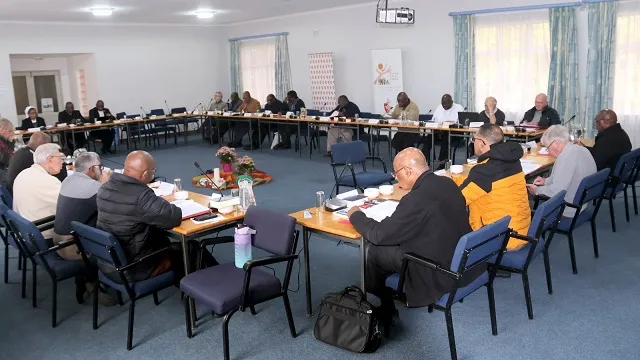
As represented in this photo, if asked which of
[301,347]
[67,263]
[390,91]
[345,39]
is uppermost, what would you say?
[345,39]

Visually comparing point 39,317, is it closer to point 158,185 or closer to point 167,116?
point 158,185

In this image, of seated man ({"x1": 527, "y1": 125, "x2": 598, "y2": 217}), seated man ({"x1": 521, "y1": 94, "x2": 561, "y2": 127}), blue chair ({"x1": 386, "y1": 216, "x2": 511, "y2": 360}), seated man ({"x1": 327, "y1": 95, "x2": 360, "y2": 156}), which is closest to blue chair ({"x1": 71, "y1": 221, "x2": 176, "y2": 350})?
blue chair ({"x1": 386, "y1": 216, "x2": 511, "y2": 360})

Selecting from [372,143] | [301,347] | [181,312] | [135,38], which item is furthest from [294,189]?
[135,38]

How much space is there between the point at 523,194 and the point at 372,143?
5.64 metres

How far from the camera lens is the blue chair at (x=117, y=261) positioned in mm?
3090

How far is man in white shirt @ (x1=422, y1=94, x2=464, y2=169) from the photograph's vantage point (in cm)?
867

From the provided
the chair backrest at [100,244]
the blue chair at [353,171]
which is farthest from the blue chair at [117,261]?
the blue chair at [353,171]

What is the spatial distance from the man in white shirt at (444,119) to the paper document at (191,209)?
537 centimetres

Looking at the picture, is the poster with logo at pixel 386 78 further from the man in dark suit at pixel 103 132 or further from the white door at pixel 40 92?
the white door at pixel 40 92

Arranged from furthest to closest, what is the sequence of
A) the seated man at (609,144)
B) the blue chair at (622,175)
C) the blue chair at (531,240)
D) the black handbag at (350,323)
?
the seated man at (609,144)
the blue chair at (622,175)
the blue chair at (531,240)
the black handbag at (350,323)

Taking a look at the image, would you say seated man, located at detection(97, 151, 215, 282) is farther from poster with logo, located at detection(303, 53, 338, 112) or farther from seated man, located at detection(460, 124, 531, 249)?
poster with logo, located at detection(303, 53, 338, 112)

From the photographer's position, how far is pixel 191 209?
3.78 metres

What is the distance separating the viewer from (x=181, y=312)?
3775mm

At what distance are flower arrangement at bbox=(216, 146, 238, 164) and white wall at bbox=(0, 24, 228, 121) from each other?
6913 millimetres
